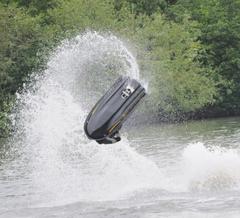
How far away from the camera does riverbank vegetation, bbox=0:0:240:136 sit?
169 feet

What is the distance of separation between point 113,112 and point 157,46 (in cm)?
3634

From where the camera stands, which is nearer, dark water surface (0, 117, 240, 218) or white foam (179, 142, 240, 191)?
dark water surface (0, 117, 240, 218)

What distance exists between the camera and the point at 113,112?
64.8 ft

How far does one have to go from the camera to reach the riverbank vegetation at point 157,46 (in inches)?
2030

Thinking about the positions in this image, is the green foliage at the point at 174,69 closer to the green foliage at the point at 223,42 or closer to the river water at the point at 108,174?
the green foliage at the point at 223,42

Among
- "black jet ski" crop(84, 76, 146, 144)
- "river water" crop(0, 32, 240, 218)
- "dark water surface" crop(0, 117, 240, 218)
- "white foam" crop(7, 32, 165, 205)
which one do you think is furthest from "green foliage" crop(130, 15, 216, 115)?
"black jet ski" crop(84, 76, 146, 144)

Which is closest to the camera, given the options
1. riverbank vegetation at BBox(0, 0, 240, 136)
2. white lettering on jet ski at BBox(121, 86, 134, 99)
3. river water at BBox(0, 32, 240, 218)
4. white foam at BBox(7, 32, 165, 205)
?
river water at BBox(0, 32, 240, 218)

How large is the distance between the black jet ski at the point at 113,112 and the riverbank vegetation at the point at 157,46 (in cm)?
2622

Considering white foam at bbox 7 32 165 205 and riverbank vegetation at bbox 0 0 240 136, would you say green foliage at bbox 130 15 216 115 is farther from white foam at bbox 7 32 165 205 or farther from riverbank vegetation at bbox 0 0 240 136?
white foam at bbox 7 32 165 205

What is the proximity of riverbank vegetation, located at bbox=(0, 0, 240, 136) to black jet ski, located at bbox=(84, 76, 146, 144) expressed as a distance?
26.2 m

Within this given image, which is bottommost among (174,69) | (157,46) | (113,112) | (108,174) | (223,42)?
(113,112)

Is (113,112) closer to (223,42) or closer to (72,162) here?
(72,162)

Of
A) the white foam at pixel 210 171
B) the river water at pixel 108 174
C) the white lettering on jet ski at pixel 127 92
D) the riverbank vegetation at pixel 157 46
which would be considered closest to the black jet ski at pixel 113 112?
the white lettering on jet ski at pixel 127 92

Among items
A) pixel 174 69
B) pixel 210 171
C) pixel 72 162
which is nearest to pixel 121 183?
pixel 210 171
